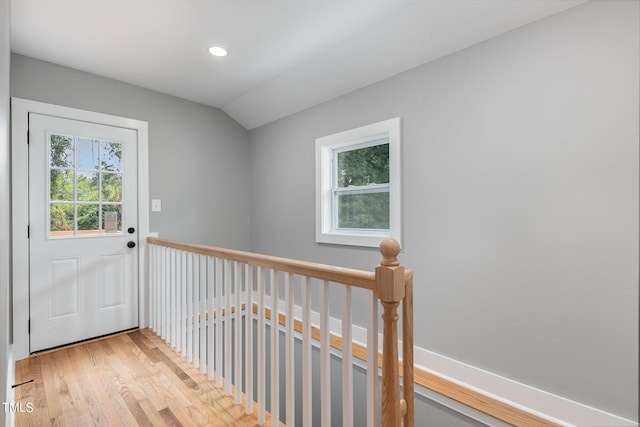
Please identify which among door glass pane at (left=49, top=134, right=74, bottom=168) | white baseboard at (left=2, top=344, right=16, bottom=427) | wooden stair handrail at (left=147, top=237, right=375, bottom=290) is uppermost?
door glass pane at (left=49, top=134, right=74, bottom=168)

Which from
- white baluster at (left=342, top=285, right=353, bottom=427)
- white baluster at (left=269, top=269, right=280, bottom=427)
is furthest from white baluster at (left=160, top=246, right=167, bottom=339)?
white baluster at (left=342, top=285, right=353, bottom=427)

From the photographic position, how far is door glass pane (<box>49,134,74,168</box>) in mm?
2418

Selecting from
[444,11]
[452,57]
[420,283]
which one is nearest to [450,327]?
[420,283]

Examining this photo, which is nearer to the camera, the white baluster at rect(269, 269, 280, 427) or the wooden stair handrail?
the wooden stair handrail

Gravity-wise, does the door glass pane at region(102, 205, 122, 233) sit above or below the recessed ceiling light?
below

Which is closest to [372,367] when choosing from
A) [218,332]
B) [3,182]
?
[218,332]

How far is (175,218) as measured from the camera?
→ 10.1 ft

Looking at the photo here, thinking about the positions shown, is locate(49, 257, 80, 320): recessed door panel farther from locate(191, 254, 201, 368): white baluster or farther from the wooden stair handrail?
the wooden stair handrail

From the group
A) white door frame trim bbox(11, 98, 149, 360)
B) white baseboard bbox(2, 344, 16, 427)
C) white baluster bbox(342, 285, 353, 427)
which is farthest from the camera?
white door frame trim bbox(11, 98, 149, 360)

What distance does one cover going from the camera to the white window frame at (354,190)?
Result: 7.41 ft

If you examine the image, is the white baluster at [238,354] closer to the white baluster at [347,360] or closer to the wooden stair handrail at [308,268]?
the wooden stair handrail at [308,268]

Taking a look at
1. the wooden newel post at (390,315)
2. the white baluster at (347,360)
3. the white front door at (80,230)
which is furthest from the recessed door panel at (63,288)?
the wooden newel post at (390,315)

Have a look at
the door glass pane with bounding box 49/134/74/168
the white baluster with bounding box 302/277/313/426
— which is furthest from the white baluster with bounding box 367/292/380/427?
the door glass pane with bounding box 49/134/74/168

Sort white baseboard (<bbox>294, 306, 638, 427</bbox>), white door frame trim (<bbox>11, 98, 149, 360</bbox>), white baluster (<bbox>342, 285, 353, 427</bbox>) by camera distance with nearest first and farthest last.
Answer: white baseboard (<bbox>294, 306, 638, 427</bbox>) < white baluster (<bbox>342, 285, 353, 427</bbox>) < white door frame trim (<bbox>11, 98, 149, 360</bbox>)
